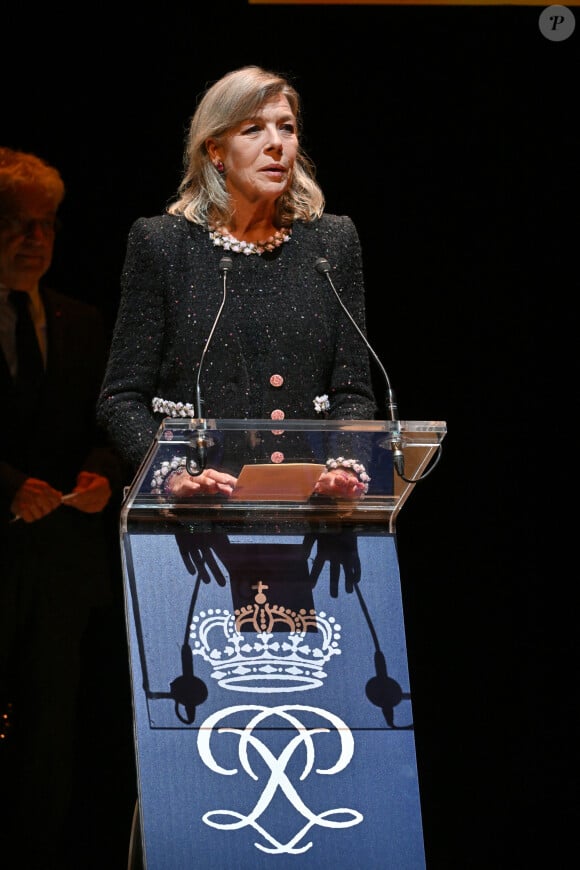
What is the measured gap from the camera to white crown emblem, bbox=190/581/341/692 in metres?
2.00

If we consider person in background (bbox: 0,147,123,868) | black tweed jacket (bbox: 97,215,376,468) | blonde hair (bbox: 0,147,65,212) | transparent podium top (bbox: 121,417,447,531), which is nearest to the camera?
transparent podium top (bbox: 121,417,447,531)

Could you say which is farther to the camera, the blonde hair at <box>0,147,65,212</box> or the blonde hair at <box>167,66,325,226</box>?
the blonde hair at <box>0,147,65,212</box>

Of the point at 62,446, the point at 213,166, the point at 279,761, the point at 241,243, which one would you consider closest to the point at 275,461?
the point at 279,761

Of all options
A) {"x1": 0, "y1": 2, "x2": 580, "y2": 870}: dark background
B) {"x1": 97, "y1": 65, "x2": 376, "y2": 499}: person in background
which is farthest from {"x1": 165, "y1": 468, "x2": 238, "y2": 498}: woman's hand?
{"x1": 0, "y1": 2, "x2": 580, "y2": 870}: dark background

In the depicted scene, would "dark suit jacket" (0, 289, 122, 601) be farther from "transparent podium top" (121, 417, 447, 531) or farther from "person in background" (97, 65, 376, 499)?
"transparent podium top" (121, 417, 447, 531)

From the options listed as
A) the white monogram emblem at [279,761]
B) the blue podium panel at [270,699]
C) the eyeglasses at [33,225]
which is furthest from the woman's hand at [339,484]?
the eyeglasses at [33,225]

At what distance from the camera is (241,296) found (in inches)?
94.0

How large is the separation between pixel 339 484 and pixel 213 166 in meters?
0.89

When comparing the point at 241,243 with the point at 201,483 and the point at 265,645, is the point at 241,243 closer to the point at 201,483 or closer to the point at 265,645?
the point at 201,483

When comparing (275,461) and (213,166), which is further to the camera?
(213,166)

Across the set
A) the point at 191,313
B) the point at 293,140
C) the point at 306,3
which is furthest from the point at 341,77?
the point at 191,313

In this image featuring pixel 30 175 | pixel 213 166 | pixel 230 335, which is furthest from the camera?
pixel 30 175

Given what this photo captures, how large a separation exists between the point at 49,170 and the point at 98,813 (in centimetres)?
154

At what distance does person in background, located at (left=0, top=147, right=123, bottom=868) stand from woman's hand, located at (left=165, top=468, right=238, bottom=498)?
978 mm
